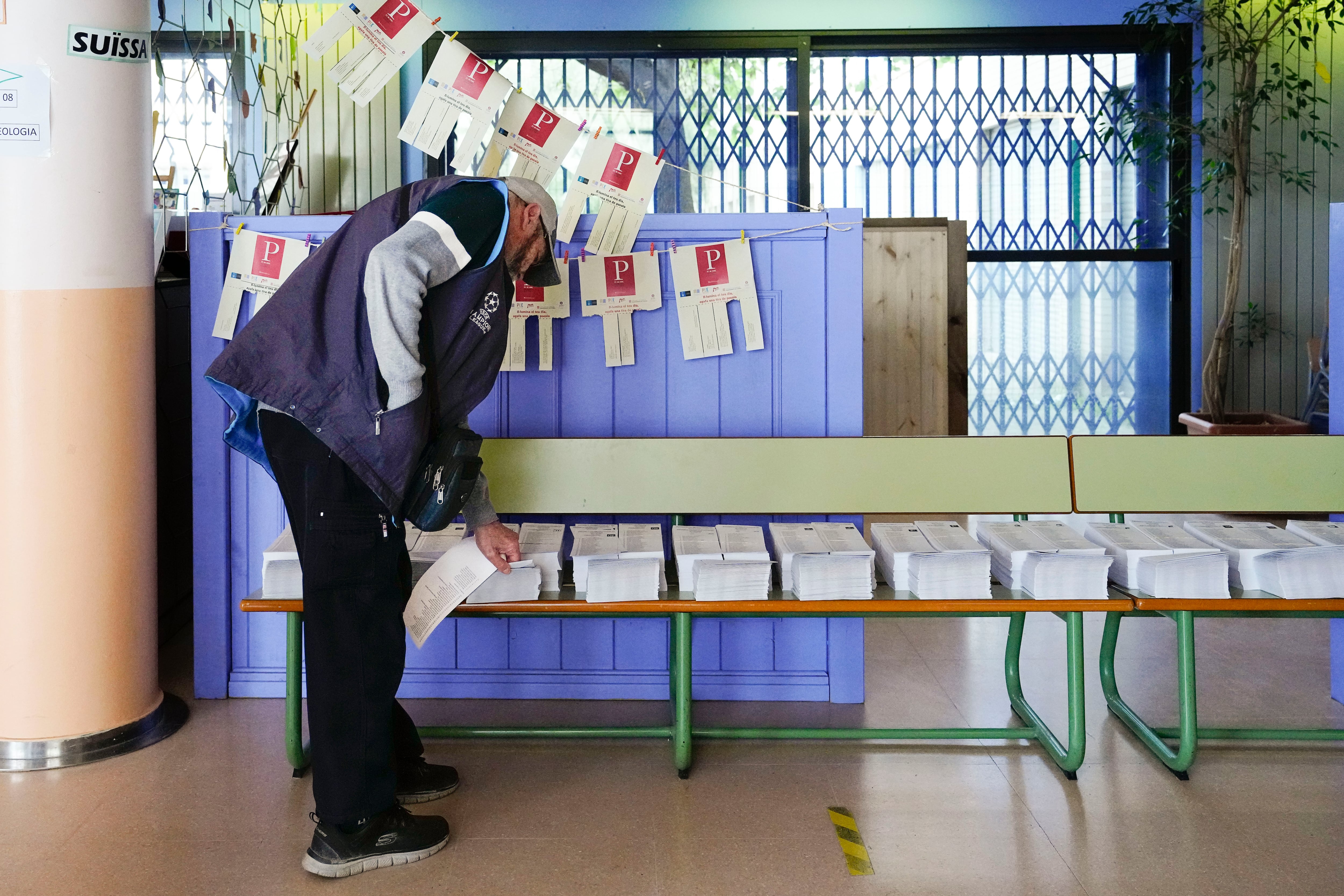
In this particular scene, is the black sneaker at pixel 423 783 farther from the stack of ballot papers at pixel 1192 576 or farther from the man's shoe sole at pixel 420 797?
the stack of ballot papers at pixel 1192 576

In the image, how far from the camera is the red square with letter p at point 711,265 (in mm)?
3074

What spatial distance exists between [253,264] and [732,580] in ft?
4.88

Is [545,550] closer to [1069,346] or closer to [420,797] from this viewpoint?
[420,797]

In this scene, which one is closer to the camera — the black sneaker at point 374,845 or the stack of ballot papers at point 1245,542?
the black sneaker at point 374,845

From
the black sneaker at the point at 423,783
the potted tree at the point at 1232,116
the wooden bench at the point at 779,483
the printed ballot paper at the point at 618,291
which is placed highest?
the potted tree at the point at 1232,116

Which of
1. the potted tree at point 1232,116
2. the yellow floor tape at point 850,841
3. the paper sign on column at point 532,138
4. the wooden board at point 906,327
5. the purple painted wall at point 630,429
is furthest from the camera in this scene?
the potted tree at point 1232,116

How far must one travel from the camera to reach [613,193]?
3062 millimetres

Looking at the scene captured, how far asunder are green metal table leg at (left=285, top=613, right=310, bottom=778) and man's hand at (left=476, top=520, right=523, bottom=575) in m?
0.51

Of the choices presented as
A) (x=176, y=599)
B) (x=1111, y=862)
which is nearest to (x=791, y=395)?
(x=1111, y=862)

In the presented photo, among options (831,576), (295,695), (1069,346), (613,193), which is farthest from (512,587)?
(1069,346)

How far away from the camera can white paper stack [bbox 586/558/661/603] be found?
260 cm

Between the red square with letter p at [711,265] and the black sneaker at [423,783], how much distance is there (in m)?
1.33

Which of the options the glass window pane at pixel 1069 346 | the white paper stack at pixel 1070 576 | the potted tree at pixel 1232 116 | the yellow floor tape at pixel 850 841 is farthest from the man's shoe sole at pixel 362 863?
the glass window pane at pixel 1069 346

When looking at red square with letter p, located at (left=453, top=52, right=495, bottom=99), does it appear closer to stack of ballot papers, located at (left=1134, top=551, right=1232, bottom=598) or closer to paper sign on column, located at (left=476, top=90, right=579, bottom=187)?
paper sign on column, located at (left=476, top=90, right=579, bottom=187)
